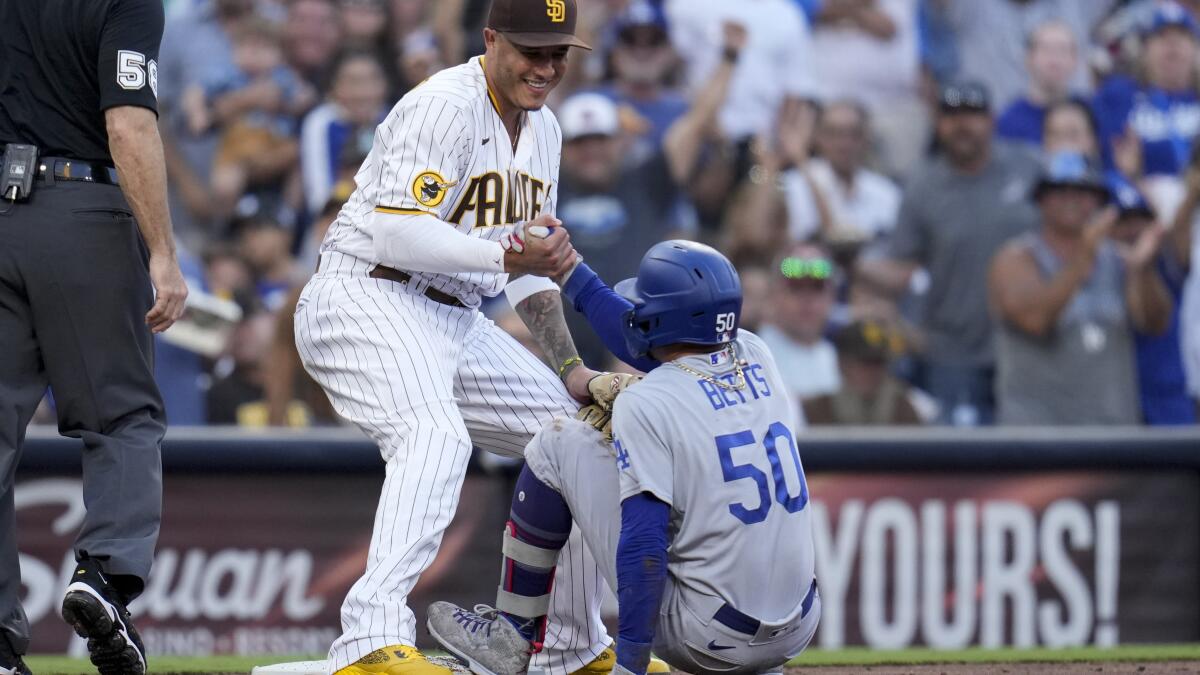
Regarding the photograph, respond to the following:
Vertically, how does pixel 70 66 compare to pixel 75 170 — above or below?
above

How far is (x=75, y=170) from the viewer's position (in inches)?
154

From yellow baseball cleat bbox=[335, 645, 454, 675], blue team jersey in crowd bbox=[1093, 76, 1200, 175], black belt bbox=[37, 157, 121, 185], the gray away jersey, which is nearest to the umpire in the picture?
black belt bbox=[37, 157, 121, 185]

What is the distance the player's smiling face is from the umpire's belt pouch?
116cm

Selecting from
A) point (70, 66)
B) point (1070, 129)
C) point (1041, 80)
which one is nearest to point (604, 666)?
point (70, 66)

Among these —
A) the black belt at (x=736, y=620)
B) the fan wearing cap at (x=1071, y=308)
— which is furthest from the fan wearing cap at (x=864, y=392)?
the black belt at (x=736, y=620)

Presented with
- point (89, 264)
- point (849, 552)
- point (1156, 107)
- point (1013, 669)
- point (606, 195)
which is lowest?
point (849, 552)

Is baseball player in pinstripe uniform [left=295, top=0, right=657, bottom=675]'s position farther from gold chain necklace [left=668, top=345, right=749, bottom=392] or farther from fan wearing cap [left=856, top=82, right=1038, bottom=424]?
fan wearing cap [left=856, top=82, right=1038, bottom=424]

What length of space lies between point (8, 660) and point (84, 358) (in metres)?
0.75

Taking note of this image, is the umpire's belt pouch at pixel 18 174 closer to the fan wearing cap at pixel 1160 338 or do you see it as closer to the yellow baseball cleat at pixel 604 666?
the yellow baseball cleat at pixel 604 666

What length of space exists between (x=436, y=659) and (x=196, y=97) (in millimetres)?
5312

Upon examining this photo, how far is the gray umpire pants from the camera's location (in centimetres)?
383

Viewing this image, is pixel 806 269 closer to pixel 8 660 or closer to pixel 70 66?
pixel 70 66

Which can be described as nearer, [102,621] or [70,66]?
[102,621]

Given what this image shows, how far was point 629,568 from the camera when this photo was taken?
334 centimetres
